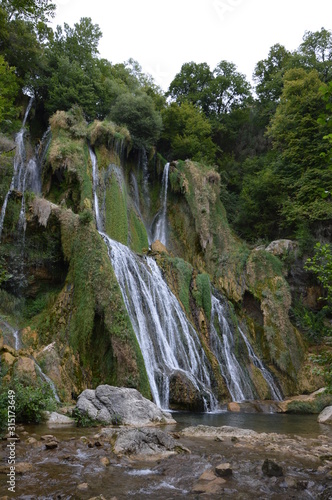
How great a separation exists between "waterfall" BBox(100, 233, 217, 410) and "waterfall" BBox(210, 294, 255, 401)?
1.28 meters

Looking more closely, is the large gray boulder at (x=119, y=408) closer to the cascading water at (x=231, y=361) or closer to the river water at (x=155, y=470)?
the river water at (x=155, y=470)

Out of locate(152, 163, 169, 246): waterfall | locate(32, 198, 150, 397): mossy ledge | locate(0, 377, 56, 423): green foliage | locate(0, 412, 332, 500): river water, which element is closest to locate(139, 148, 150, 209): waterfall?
locate(152, 163, 169, 246): waterfall

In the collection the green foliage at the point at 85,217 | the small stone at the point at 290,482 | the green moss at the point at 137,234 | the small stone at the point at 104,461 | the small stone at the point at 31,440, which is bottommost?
the small stone at the point at 290,482

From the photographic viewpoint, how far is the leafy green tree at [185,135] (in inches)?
1091

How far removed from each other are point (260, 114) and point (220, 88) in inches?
200

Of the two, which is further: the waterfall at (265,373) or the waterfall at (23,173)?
the waterfall at (23,173)

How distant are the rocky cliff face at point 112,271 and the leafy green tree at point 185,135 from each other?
392 centimetres

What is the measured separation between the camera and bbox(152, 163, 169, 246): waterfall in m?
22.6

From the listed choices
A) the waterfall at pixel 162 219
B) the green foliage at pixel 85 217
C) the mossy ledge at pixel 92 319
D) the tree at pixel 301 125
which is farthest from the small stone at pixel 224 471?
the tree at pixel 301 125

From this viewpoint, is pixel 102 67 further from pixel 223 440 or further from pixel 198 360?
pixel 223 440

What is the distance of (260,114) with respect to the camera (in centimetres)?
3209

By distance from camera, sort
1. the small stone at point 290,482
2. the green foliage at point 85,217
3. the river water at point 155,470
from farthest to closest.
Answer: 1. the green foliage at point 85,217
2. the small stone at point 290,482
3. the river water at point 155,470

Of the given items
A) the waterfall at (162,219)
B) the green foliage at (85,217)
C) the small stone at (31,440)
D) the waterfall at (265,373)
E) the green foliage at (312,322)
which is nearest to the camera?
the small stone at (31,440)

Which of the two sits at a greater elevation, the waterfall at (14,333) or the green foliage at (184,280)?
the green foliage at (184,280)
